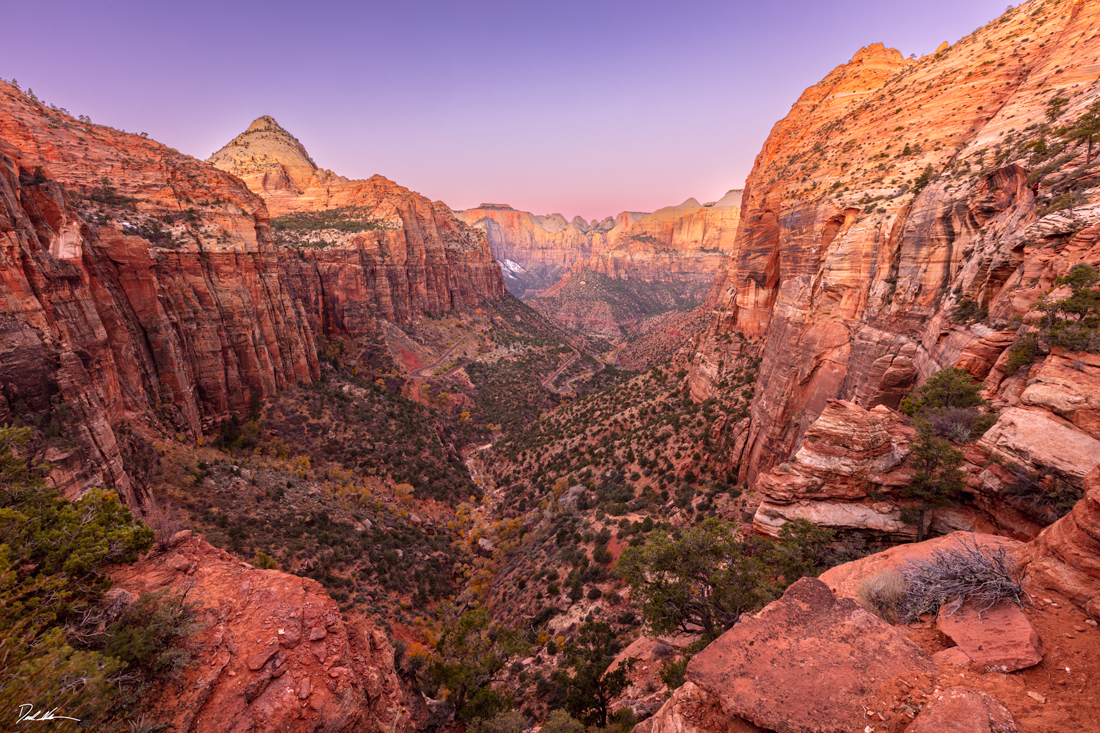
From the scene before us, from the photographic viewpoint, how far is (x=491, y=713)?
50.2 feet

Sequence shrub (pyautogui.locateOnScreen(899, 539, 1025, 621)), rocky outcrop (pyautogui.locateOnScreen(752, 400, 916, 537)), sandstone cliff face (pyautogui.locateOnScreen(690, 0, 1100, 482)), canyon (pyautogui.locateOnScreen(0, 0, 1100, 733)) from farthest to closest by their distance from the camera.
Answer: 1. sandstone cliff face (pyautogui.locateOnScreen(690, 0, 1100, 482))
2. rocky outcrop (pyautogui.locateOnScreen(752, 400, 916, 537))
3. canyon (pyautogui.locateOnScreen(0, 0, 1100, 733))
4. shrub (pyautogui.locateOnScreen(899, 539, 1025, 621))

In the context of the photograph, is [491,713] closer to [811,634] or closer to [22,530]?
[811,634]

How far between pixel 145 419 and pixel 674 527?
34.3m

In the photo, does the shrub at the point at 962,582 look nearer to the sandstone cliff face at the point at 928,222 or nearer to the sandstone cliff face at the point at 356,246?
the sandstone cliff face at the point at 928,222

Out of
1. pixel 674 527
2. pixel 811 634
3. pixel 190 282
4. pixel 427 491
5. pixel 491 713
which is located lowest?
pixel 427 491

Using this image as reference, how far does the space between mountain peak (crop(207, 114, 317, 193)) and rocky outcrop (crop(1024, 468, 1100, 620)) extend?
97.5 m

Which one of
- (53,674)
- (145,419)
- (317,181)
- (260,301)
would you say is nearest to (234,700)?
(53,674)

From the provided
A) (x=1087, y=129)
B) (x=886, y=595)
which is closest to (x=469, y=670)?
(x=886, y=595)

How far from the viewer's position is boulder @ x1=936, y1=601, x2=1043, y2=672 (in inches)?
211

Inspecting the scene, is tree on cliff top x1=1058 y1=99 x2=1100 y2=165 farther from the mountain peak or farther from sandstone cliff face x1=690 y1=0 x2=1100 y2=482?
the mountain peak

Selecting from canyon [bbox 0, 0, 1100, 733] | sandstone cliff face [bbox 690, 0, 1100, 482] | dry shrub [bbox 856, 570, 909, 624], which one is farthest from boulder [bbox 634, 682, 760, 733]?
sandstone cliff face [bbox 690, 0, 1100, 482]

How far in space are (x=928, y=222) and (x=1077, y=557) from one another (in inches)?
726

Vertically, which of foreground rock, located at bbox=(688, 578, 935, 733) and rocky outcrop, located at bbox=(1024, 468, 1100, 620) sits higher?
rocky outcrop, located at bbox=(1024, 468, 1100, 620)

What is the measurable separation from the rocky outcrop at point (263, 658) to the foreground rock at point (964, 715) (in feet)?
36.7
